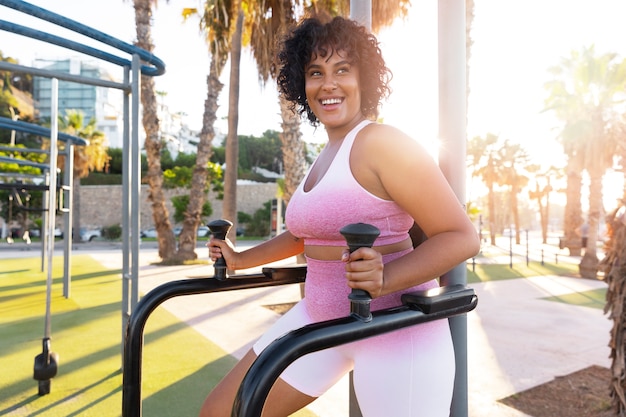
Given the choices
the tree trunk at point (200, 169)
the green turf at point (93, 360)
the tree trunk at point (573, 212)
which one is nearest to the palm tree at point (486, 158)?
the tree trunk at point (573, 212)

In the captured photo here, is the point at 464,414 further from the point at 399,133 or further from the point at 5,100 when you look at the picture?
the point at 5,100

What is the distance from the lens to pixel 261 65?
26.8ft

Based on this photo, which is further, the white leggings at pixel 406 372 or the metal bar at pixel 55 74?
the metal bar at pixel 55 74

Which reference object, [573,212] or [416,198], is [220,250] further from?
[573,212]

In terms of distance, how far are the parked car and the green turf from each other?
20174 mm

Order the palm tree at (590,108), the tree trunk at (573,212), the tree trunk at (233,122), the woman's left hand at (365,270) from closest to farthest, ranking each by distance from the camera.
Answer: the woman's left hand at (365,270) < the tree trunk at (233,122) < the palm tree at (590,108) < the tree trunk at (573,212)

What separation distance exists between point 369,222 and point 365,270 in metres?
0.24

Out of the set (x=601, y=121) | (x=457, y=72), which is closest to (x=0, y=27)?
(x=457, y=72)

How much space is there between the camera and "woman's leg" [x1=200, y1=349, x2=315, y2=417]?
4.14 ft

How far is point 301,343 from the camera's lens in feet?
2.65

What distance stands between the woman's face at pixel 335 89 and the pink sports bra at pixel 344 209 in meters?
0.10

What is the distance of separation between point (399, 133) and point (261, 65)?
7.54 metres

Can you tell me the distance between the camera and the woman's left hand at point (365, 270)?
87 cm

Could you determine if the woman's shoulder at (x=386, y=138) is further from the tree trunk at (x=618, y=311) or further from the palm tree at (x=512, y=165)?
the palm tree at (x=512, y=165)
